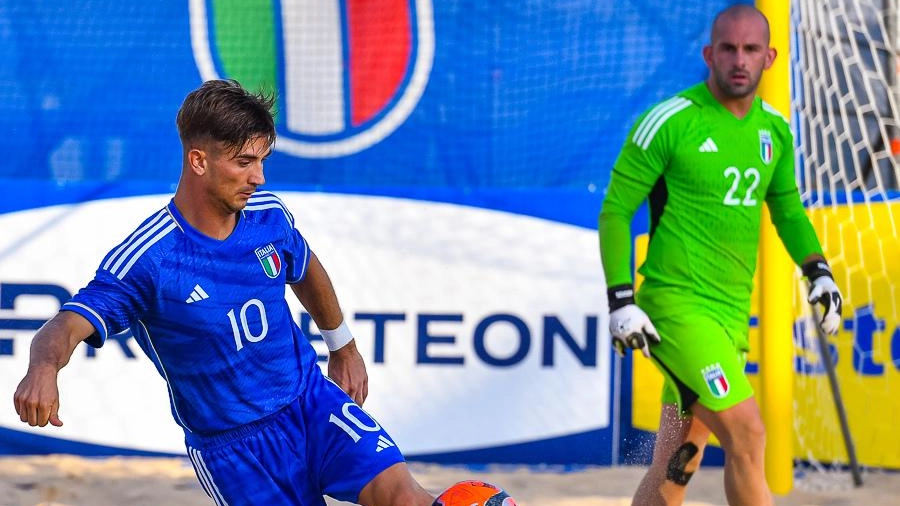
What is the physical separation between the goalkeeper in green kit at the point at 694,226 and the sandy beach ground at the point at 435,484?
1636 mm

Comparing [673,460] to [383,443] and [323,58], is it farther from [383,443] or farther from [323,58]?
[323,58]

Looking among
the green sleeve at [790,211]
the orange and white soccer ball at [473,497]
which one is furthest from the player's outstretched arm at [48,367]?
the green sleeve at [790,211]

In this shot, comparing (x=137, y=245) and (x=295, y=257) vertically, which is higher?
(x=137, y=245)

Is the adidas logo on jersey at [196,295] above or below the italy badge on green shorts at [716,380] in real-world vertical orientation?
above

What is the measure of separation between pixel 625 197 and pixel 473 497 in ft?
5.42

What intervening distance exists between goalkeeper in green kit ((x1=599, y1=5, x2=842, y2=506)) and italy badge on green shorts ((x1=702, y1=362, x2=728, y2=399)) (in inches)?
2.3

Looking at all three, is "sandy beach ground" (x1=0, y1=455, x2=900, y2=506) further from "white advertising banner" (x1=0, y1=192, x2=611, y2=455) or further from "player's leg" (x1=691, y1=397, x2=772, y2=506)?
"player's leg" (x1=691, y1=397, x2=772, y2=506)

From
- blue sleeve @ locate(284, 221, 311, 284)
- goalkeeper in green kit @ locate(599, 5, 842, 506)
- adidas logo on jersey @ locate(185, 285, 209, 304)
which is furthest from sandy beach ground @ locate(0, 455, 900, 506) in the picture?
adidas logo on jersey @ locate(185, 285, 209, 304)

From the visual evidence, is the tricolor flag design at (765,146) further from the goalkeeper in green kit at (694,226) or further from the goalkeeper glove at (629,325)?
the goalkeeper glove at (629,325)

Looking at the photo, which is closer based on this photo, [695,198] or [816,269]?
[695,198]

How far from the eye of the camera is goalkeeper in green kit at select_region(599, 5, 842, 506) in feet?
14.3

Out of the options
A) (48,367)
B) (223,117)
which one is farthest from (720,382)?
(48,367)

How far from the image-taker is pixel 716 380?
13.7 ft

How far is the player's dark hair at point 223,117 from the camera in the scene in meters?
3.24
